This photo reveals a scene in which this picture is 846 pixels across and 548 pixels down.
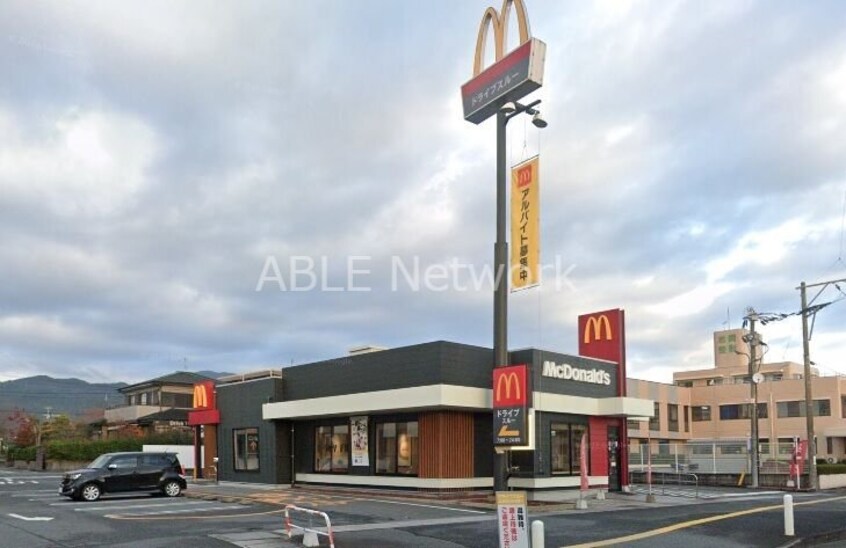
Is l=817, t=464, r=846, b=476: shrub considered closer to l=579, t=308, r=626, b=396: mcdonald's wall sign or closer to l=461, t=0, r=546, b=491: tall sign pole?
l=579, t=308, r=626, b=396: mcdonald's wall sign

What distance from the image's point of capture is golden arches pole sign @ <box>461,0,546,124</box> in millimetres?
21719

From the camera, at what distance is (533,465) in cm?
2398

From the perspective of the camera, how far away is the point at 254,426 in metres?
31.1

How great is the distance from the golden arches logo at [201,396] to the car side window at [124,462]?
7.89 meters

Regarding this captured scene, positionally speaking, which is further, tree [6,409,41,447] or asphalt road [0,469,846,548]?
tree [6,409,41,447]

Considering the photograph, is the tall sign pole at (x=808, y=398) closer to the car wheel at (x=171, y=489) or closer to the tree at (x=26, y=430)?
the car wheel at (x=171, y=489)

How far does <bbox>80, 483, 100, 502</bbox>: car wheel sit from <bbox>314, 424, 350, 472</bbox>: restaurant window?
736cm

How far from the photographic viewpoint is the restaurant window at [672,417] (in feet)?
230

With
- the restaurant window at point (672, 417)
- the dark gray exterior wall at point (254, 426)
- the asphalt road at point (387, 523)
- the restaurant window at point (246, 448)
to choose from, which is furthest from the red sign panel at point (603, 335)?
the restaurant window at point (672, 417)

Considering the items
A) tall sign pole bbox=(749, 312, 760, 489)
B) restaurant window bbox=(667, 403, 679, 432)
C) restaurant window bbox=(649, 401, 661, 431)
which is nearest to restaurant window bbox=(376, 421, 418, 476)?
tall sign pole bbox=(749, 312, 760, 489)

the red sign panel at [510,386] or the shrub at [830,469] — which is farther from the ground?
the red sign panel at [510,386]

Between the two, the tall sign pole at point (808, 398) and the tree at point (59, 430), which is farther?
the tree at point (59, 430)

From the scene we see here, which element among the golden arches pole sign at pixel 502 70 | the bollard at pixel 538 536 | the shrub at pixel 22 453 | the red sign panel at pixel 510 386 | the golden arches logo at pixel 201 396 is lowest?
the shrub at pixel 22 453

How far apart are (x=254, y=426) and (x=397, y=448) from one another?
26.6 feet
